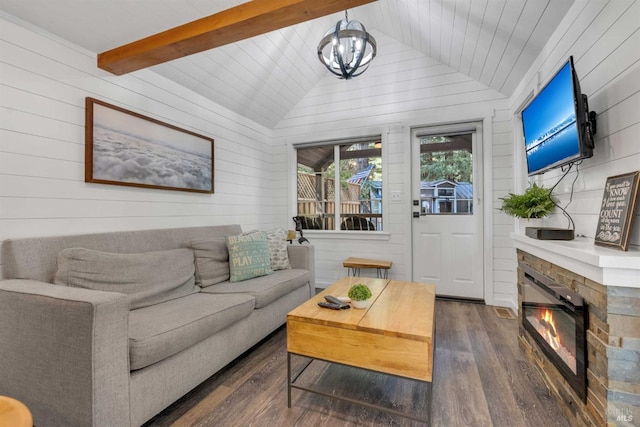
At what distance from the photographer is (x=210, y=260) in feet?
8.12

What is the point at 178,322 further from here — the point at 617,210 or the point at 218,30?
the point at 617,210

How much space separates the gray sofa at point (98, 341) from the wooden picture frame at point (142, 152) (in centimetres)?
54

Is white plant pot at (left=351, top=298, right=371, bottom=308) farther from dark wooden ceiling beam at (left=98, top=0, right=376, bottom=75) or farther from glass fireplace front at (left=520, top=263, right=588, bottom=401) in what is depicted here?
dark wooden ceiling beam at (left=98, top=0, right=376, bottom=75)

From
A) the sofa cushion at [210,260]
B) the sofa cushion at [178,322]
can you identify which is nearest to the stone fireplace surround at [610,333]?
the sofa cushion at [178,322]

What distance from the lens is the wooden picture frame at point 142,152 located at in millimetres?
2107

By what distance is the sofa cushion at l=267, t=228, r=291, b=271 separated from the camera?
292cm

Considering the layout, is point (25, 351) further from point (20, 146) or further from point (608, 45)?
point (608, 45)

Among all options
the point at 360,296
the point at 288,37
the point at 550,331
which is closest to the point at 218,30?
the point at 288,37

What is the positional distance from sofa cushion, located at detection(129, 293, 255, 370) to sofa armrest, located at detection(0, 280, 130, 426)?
9cm

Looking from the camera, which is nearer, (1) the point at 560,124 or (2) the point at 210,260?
(1) the point at 560,124

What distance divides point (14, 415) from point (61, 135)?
183 centimetres

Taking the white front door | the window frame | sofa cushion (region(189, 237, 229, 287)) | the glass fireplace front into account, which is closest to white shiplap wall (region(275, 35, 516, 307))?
the window frame

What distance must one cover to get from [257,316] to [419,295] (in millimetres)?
1191

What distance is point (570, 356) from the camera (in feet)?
4.86
